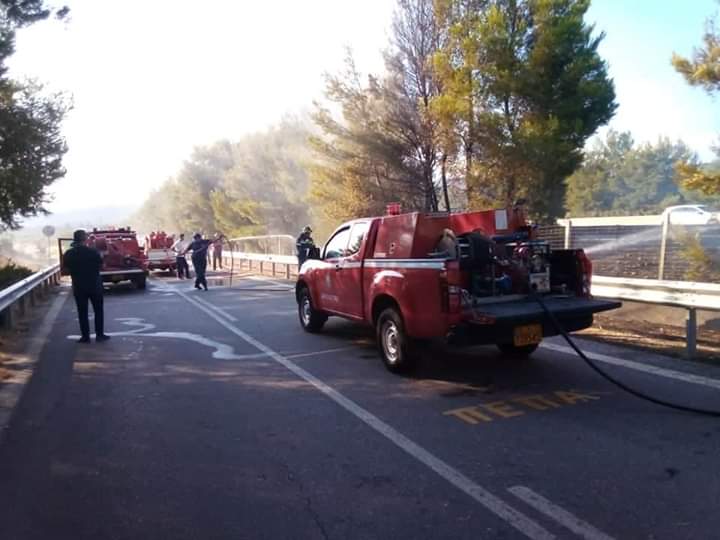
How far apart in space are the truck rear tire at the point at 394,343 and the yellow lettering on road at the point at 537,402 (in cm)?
133

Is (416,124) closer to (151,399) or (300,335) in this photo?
(300,335)

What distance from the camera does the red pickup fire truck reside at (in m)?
6.20

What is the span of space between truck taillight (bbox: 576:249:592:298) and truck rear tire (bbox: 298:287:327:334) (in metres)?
3.94

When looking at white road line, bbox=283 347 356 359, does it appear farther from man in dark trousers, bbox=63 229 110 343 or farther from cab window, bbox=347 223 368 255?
man in dark trousers, bbox=63 229 110 343

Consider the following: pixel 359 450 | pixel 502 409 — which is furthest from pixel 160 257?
pixel 359 450

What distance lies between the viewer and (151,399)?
20.9 ft

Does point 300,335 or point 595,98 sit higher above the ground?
point 595,98

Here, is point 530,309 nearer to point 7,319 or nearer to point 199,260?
point 7,319

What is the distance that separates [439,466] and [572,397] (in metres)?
2.15

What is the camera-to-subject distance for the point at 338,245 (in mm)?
8922

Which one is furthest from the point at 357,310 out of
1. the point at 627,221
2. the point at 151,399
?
the point at 627,221

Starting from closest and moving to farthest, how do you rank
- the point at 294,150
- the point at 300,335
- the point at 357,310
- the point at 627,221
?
the point at 357,310 < the point at 300,335 < the point at 627,221 < the point at 294,150

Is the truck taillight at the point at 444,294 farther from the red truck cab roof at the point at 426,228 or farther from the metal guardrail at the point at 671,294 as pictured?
the metal guardrail at the point at 671,294

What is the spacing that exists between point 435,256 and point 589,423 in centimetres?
239
